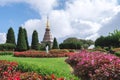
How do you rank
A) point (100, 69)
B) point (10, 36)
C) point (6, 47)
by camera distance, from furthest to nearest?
point (10, 36) → point (6, 47) → point (100, 69)

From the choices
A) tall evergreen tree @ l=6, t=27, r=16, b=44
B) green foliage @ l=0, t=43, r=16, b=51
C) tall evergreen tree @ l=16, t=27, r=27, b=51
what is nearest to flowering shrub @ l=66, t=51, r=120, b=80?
green foliage @ l=0, t=43, r=16, b=51

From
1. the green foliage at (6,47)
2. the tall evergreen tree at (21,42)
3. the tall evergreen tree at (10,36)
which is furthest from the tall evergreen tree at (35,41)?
the green foliage at (6,47)

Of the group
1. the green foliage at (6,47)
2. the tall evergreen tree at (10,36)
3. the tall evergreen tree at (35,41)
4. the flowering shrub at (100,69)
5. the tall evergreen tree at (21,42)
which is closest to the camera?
the flowering shrub at (100,69)

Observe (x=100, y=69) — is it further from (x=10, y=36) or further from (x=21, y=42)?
(x=10, y=36)

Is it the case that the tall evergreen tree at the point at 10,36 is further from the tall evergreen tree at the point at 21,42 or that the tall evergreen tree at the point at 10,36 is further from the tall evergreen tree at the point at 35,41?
the tall evergreen tree at the point at 35,41

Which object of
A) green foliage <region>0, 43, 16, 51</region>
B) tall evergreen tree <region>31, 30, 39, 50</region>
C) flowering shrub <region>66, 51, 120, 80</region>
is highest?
tall evergreen tree <region>31, 30, 39, 50</region>

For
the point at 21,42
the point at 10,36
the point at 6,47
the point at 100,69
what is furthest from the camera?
the point at 10,36

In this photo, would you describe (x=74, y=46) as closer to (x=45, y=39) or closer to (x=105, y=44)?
(x=105, y=44)

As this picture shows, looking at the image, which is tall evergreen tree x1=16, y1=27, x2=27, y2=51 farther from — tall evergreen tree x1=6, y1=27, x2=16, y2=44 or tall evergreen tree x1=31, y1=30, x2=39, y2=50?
tall evergreen tree x1=31, y1=30, x2=39, y2=50

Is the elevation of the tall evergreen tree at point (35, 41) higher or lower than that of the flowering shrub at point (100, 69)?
higher

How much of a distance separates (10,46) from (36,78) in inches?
1317

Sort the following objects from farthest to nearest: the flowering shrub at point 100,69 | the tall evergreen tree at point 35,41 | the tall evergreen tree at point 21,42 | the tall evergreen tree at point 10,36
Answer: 1. the tall evergreen tree at point 35,41
2. the tall evergreen tree at point 10,36
3. the tall evergreen tree at point 21,42
4. the flowering shrub at point 100,69

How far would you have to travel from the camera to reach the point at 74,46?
51469 mm

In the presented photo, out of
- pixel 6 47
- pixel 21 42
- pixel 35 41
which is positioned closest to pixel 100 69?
pixel 6 47
